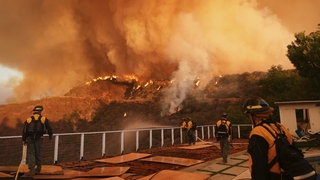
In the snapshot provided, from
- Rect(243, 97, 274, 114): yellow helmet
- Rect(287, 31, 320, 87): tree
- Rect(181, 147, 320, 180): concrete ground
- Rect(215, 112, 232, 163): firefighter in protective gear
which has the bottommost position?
Rect(181, 147, 320, 180): concrete ground

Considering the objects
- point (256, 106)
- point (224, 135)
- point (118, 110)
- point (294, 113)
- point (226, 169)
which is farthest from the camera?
point (118, 110)

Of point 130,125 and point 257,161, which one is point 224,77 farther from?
point 257,161

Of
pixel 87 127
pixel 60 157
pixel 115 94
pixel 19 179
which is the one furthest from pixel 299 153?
pixel 115 94

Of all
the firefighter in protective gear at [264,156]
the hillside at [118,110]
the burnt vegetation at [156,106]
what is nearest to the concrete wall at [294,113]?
the burnt vegetation at [156,106]

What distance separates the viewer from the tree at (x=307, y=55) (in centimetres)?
1870

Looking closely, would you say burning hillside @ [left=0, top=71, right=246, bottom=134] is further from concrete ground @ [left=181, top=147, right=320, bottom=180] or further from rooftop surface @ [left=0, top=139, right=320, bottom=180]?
concrete ground @ [left=181, top=147, right=320, bottom=180]

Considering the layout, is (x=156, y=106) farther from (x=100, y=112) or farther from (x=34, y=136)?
(x=34, y=136)

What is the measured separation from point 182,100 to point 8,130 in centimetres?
3144

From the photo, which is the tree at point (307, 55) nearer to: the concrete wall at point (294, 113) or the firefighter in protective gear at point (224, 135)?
the concrete wall at point (294, 113)

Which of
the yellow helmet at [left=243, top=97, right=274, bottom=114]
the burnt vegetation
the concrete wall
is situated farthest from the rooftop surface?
the burnt vegetation

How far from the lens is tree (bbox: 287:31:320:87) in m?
18.7

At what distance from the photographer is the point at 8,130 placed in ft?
118

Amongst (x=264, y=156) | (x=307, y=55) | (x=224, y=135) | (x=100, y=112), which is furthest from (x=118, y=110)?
(x=264, y=156)

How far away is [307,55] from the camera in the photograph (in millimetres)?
19109
